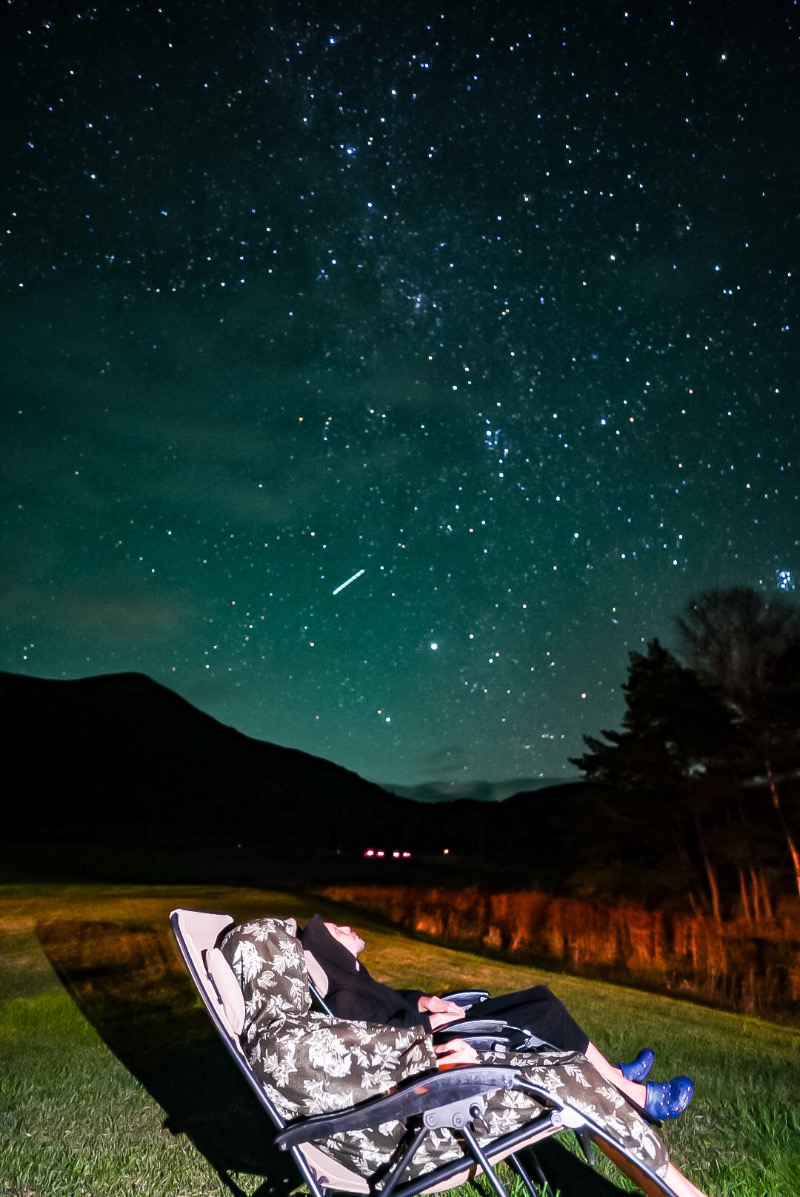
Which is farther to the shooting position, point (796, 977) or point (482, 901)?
point (482, 901)

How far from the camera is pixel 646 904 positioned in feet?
93.5

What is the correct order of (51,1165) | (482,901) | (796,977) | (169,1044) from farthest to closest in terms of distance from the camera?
(482,901) → (796,977) → (169,1044) → (51,1165)

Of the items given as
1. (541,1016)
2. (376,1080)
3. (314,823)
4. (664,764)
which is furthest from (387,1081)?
(314,823)

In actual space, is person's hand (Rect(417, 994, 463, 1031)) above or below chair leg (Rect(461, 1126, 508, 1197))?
above

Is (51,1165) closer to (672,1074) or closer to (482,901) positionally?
(672,1074)

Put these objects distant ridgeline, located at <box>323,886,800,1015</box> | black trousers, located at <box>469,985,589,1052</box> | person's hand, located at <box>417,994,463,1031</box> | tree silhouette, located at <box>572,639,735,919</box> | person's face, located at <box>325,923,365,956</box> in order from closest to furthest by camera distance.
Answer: black trousers, located at <box>469,985,589,1052</box> < person's hand, located at <box>417,994,463,1031</box> < person's face, located at <box>325,923,365,956</box> < distant ridgeline, located at <box>323,886,800,1015</box> < tree silhouette, located at <box>572,639,735,919</box>

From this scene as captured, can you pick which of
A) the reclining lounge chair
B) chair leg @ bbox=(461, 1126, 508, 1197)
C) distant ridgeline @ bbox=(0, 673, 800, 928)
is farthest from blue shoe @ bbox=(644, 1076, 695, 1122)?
distant ridgeline @ bbox=(0, 673, 800, 928)

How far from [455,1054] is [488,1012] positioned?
686 mm

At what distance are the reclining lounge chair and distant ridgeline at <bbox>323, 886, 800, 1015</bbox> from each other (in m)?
9.79

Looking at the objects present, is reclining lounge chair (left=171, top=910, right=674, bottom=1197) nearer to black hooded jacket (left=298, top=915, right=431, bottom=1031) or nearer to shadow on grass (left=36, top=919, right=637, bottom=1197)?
black hooded jacket (left=298, top=915, right=431, bottom=1031)

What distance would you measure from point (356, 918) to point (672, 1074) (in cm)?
1215

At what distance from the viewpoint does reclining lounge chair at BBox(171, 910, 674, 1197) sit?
2275 mm

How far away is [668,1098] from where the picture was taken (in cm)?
289

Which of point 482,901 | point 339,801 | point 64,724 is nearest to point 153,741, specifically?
point 64,724
